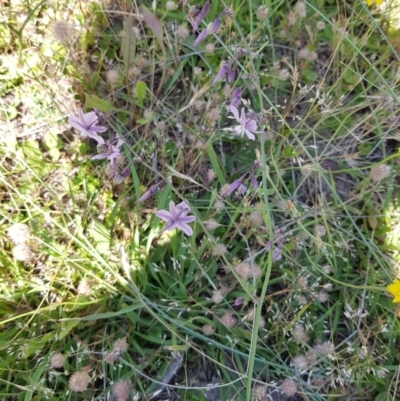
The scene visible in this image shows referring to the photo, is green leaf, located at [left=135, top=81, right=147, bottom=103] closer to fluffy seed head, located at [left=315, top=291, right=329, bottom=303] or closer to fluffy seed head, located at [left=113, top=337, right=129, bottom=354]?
fluffy seed head, located at [left=113, top=337, right=129, bottom=354]

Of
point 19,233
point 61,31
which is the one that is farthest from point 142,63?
point 19,233

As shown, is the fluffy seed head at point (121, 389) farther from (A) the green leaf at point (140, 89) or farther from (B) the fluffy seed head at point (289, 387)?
(A) the green leaf at point (140, 89)

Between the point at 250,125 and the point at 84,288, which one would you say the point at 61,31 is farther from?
the point at 84,288

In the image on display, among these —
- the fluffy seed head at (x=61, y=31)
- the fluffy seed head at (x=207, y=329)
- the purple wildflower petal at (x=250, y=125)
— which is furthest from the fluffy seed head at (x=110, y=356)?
the fluffy seed head at (x=61, y=31)

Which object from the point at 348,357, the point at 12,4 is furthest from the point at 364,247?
the point at 12,4

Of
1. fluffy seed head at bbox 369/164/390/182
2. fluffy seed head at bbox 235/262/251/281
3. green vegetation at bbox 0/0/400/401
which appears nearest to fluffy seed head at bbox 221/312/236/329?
green vegetation at bbox 0/0/400/401

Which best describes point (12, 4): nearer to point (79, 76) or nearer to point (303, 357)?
point (79, 76)

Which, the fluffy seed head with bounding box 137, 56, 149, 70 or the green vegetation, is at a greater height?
the fluffy seed head with bounding box 137, 56, 149, 70
